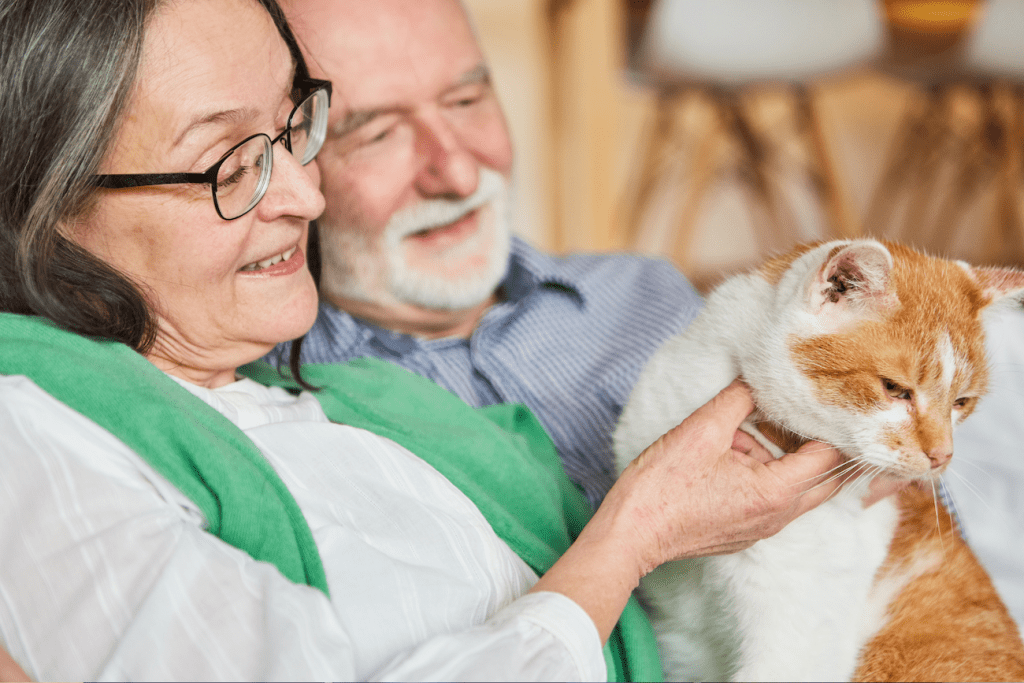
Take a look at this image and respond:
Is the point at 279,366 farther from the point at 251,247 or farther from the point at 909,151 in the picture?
the point at 909,151

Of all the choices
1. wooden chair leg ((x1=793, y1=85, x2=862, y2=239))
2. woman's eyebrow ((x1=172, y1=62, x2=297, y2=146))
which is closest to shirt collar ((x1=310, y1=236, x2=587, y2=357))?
woman's eyebrow ((x1=172, y1=62, x2=297, y2=146))

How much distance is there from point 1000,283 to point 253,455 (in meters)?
0.88

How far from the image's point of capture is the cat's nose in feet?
3.04

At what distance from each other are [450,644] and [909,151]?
4.10m

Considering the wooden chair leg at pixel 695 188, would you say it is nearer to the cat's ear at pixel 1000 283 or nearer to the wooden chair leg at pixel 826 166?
the wooden chair leg at pixel 826 166

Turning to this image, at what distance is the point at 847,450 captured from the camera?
95cm

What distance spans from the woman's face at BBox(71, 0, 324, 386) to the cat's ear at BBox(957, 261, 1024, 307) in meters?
0.80

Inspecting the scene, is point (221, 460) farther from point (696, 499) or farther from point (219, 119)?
point (696, 499)

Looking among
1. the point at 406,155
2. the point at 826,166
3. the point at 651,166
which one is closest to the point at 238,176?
the point at 406,155

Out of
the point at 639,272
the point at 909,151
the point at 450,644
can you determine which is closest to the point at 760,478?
the point at 450,644

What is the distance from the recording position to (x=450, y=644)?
0.71 metres

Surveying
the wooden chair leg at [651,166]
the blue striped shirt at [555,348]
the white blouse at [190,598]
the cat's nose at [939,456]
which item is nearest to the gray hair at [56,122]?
the white blouse at [190,598]

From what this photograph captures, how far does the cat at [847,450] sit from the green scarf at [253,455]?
0.12 meters

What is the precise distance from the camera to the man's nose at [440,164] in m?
1.34
